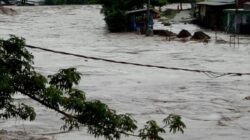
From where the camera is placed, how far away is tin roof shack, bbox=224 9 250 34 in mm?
40281

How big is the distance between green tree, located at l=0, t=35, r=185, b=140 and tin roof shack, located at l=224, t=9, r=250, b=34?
3617 centimetres

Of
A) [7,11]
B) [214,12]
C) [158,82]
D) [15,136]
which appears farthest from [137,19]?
[15,136]

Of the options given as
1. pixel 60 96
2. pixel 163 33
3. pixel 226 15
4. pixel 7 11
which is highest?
pixel 60 96

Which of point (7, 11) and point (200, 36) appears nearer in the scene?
point (200, 36)

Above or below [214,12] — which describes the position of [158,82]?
below

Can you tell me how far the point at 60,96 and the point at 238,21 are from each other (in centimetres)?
3733

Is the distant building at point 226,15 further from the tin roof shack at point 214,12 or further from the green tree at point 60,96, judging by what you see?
the green tree at point 60,96

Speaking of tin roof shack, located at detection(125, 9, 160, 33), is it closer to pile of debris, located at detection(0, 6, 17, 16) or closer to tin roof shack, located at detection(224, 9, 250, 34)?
tin roof shack, located at detection(224, 9, 250, 34)

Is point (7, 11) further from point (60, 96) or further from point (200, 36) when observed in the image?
point (60, 96)

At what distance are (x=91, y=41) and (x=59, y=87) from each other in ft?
101

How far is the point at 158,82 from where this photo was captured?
20.3 meters

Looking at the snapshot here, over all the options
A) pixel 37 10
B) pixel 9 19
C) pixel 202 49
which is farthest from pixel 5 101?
pixel 37 10

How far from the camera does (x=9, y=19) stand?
5731cm

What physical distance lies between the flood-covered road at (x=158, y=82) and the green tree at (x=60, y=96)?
6674 mm
